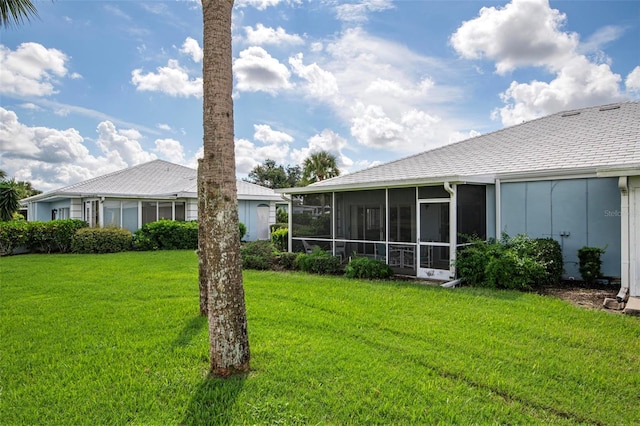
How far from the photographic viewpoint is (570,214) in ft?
31.1

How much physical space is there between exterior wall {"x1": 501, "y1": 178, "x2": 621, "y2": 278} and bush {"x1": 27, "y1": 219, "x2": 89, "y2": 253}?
1764 centimetres

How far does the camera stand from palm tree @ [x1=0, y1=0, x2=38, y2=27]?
7.10 metres

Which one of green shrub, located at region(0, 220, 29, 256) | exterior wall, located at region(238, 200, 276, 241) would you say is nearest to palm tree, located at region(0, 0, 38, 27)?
green shrub, located at region(0, 220, 29, 256)

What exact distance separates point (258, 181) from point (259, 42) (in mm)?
35644

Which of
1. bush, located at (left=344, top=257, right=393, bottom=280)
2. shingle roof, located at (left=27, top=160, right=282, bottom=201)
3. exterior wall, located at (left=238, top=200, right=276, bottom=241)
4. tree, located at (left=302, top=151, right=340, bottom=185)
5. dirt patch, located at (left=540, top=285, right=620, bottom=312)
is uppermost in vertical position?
tree, located at (left=302, top=151, right=340, bottom=185)

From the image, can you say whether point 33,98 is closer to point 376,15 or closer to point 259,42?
point 259,42

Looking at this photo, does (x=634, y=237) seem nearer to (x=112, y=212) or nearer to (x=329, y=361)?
(x=329, y=361)

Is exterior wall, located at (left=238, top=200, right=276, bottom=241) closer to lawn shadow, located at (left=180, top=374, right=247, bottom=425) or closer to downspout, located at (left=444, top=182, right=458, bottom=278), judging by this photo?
downspout, located at (left=444, top=182, right=458, bottom=278)

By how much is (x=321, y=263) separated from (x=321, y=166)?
18.1 metres

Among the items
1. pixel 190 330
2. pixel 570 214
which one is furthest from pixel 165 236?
pixel 570 214

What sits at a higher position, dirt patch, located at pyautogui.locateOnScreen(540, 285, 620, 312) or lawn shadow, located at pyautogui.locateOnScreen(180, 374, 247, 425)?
dirt patch, located at pyautogui.locateOnScreen(540, 285, 620, 312)

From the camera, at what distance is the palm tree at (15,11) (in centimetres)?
710

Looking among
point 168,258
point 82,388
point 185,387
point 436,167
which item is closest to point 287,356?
point 185,387

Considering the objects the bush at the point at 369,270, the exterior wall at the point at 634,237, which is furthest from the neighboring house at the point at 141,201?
the exterior wall at the point at 634,237
